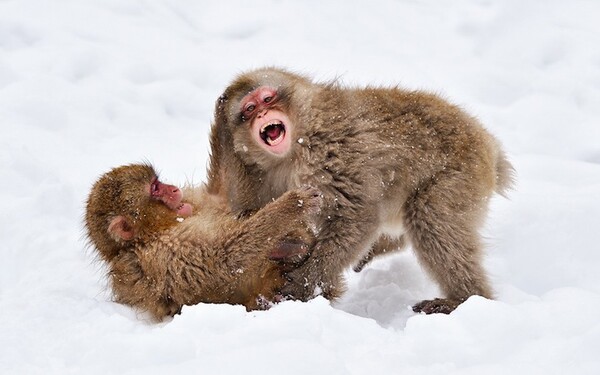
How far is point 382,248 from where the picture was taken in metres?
4.93

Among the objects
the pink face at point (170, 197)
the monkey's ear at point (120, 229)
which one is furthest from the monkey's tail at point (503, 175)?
the monkey's ear at point (120, 229)

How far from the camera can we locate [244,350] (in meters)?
2.63

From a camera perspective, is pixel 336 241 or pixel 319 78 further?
pixel 319 78

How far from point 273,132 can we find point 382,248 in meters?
1.12

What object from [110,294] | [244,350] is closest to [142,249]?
[110,294]

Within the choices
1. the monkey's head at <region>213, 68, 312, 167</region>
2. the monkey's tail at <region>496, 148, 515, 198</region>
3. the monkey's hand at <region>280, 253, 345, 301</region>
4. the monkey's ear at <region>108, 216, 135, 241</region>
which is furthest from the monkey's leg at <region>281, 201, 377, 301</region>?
the monkey's tail at <region>496, 148, 515, 198</region>

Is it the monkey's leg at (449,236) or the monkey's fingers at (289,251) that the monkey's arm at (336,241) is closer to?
the monkey's fingers at (289,251)

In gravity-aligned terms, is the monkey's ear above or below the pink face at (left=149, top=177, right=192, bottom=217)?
below

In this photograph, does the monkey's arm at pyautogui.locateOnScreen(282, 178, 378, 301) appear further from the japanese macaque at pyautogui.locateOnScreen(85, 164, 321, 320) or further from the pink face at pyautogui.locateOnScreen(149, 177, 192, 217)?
the pink face at pyautogui.locateOnScreen(149, 177, 192, 217)

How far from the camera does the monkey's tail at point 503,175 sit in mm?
4664

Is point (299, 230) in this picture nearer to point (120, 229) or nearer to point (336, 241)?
point (336, 241)

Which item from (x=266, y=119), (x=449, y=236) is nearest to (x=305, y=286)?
(x=449, y=236)

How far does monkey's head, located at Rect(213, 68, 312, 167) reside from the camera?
169 inches

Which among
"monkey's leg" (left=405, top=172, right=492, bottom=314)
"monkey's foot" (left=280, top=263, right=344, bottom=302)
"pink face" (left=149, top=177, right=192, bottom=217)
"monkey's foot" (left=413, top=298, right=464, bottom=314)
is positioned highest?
"monkey's leg" (left=405, top=172, right=492, bottom=314)
